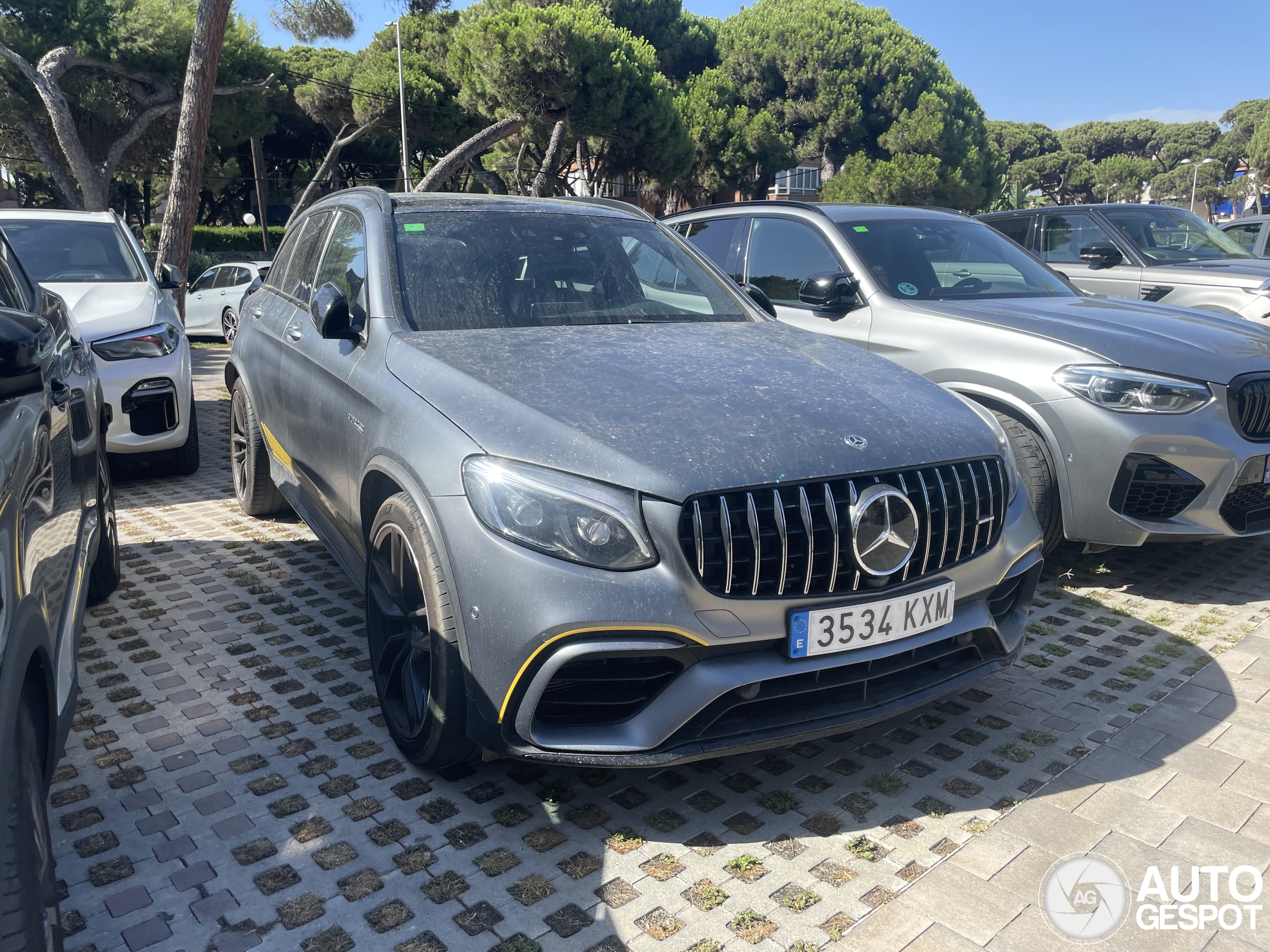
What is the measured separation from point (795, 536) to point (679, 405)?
21.0 inches

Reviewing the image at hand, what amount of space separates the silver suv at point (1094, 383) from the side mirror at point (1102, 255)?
2942mm

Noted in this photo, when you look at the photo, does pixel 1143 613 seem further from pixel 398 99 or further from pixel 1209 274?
pixel 398 99

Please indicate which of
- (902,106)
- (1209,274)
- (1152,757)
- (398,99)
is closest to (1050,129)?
(902,106)

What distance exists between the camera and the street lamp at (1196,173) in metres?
72.2

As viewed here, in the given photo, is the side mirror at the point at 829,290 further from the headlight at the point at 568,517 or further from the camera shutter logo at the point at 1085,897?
the camera shutter logo at the point at 1085,897

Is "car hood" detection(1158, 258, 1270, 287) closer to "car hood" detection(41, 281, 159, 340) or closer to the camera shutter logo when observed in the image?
the camera shutter logo

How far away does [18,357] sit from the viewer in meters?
1.77

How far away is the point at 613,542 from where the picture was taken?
2412 millimetres

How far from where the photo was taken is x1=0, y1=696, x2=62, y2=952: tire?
1464 mm

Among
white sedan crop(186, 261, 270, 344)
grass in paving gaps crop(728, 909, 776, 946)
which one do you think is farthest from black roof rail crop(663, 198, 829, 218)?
white sedan crop(186, 261, 270, 344)

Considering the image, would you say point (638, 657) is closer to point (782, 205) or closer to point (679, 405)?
point (679, 405)

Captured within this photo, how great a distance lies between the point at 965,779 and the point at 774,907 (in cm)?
92

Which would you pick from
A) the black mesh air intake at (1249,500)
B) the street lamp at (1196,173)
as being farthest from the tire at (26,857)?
the street lamp at (1196,173)

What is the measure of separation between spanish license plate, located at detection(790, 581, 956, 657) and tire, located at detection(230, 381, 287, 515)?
3439mm
